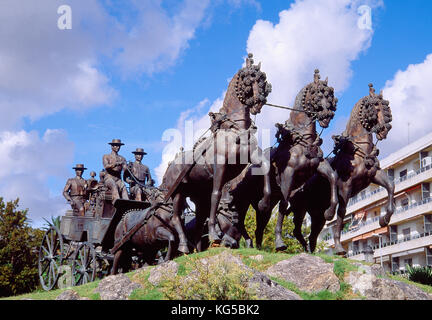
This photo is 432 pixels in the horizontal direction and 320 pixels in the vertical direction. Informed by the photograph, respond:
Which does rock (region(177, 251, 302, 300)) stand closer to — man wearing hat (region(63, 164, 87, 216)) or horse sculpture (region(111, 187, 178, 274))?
horse sculpture (region(111, 187, 178, 274))

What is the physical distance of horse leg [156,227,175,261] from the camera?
51.2ft

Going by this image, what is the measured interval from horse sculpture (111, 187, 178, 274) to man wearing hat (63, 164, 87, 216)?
14.6ft

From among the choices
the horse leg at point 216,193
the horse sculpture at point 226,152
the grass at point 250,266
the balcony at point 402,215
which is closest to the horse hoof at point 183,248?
the horse sculpture at point 226,152

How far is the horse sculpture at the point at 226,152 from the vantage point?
13.8 m

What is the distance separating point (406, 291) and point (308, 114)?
5.24 metres

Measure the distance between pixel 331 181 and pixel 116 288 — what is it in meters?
6.10

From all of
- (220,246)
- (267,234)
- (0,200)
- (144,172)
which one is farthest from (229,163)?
(0,200)

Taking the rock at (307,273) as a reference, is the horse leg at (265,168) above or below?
above

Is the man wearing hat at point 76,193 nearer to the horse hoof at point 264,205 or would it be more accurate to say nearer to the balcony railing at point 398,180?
the horse hoof at point 264,205

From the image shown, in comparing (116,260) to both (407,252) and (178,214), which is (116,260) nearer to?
(178,214)

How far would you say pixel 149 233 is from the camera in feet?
54.2

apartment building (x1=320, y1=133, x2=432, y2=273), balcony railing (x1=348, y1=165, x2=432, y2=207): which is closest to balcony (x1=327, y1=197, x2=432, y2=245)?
apartment building (x1=320, y1=133, x2=432, y2=273)

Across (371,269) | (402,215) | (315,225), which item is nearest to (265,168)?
(371,269)

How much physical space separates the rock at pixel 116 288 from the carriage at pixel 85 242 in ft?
19.7
